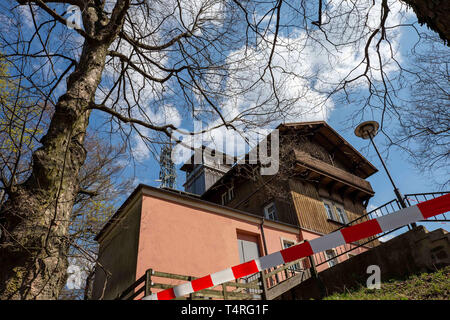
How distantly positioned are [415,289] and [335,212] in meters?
12.1

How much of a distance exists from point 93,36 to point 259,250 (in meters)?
11.0

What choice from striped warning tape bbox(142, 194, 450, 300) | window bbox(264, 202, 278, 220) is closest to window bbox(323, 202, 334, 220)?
window bbox(264, 202, 278, 220)

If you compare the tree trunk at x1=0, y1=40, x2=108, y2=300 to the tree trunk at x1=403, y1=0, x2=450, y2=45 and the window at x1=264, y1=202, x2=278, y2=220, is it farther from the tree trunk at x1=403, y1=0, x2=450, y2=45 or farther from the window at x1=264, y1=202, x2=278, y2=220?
the window at x1=264, y1=202, x2=278, y2=220

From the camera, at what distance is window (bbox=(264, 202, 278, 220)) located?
15.7 meters

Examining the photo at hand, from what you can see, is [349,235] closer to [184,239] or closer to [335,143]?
[184,239]

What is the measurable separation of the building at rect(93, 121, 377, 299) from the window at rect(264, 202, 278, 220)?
0.19 feet

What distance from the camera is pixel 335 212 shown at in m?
16.5

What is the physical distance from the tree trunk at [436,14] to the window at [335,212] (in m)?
14.6

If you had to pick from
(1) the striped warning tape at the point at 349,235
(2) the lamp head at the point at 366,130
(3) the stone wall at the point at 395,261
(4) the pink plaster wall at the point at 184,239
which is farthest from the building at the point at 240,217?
(2) the lamp head at the point at 366,130

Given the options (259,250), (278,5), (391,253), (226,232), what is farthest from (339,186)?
(278,5)

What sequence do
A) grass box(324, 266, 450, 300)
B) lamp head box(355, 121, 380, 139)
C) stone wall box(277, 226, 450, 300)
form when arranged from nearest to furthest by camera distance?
1. grass box(324, 266, 450, 300)
2. stone wall box(277, 226, 450, 300)
3. lamp head box(355, 121, 380, 139)

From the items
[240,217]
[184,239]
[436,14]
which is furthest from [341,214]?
[436,14]

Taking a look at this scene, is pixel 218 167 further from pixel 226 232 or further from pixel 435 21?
pixel 435 21

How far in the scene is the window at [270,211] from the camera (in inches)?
620
